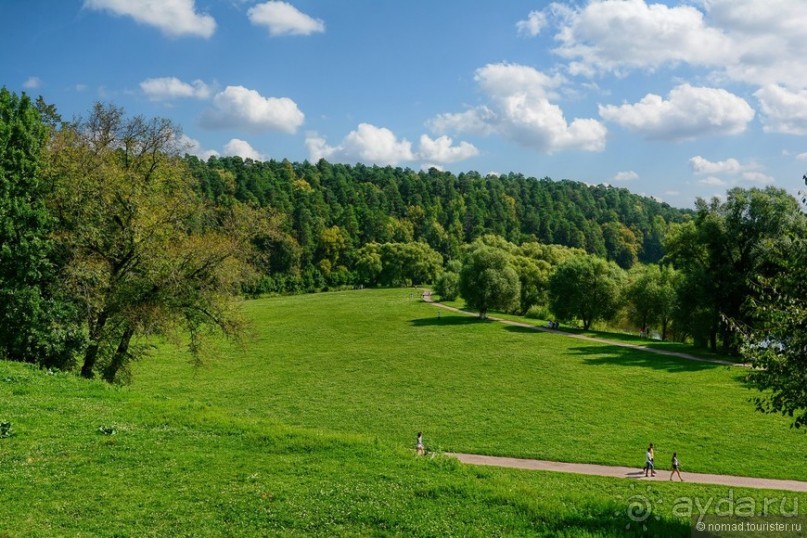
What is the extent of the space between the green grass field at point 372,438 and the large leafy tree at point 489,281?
12319 millimetres

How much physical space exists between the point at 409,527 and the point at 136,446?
28.6 feet

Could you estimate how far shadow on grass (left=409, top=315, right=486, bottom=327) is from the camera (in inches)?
3157

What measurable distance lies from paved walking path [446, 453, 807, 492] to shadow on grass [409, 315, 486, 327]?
169 feet

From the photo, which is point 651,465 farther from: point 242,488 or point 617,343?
point 617,343

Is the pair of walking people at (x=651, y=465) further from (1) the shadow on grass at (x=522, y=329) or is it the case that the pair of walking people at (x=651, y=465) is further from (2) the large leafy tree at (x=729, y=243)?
(1) the shadow on grass at (x=522, y=329)

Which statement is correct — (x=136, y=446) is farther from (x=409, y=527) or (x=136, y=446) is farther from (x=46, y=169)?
(x=46, y=169)

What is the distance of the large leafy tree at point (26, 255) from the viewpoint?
2156 cm

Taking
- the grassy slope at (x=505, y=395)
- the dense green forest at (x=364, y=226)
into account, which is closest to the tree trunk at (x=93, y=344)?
the grassy slope at (x=505, y=395)

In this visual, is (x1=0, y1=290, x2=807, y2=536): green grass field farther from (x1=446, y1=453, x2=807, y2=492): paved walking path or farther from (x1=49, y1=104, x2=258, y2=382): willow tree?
(x1=49, y1=104, x2=258, y2=382): willow tree

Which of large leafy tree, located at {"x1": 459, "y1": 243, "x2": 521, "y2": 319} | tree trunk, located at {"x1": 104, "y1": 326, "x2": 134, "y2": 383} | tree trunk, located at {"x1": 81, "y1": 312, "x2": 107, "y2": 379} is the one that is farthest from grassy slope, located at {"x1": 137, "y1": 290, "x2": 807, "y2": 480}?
large leafy tree, located at {"x1": 459, "y1": 243, "x2": 521, "y2": 319}

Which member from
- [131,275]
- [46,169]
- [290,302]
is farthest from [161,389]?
[290,302]

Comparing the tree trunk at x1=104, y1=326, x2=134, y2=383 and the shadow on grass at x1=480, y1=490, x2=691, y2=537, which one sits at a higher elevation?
the shadow on grass at x1=480, y1=490, x2=691, y2=537

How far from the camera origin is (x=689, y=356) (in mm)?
55312

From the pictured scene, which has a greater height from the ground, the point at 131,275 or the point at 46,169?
the point at 46,169
